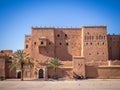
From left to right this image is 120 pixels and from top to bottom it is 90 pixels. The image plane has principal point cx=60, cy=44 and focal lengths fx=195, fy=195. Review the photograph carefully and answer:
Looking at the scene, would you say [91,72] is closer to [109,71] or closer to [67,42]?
[109,71]

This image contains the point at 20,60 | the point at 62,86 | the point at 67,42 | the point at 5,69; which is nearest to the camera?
the point at 62,86

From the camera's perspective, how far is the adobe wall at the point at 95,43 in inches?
2002

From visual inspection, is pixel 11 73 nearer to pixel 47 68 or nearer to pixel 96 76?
pixel 47 68

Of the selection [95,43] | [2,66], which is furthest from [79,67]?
[2,66]

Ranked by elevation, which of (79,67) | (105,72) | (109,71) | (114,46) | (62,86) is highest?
(114,46)

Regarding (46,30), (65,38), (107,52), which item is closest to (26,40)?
(46,30)

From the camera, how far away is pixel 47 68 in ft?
141

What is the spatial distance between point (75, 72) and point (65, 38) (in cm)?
1401

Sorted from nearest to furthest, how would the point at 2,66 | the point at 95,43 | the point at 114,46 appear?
the point at 2,66 → the point at 95,43 → the point at 114,46

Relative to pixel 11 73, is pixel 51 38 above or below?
above

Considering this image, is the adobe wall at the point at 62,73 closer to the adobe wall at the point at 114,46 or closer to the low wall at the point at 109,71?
the low wall at the point at 109,71

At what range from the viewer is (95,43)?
51.8 meters

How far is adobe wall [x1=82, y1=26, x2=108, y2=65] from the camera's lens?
5084 cm

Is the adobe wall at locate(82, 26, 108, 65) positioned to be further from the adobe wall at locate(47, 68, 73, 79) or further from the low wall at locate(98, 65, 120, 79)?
the adobe wall at locate(47, 68, 73, 79)
